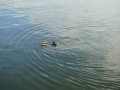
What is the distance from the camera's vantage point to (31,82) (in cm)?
930

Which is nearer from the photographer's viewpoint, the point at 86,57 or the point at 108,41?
the point at 86,57

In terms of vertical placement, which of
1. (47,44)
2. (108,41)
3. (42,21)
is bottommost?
(47,44)

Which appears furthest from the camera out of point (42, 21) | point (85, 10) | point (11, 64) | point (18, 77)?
point (85, 10)

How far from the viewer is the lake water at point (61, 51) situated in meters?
9.25

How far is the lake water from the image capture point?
9.25m

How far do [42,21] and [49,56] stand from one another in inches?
291

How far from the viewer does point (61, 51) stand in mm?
11953

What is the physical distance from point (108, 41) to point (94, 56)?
243cm

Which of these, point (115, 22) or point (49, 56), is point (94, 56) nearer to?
point (49, 56)

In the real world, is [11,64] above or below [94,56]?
below

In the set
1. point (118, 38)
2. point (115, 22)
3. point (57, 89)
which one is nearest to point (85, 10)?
point (115, 22)

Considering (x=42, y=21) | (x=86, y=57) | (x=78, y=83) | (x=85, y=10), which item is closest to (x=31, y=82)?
(x=78, y=83)

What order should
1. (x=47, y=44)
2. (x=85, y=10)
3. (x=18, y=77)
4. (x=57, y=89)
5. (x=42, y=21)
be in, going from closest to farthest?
1. (x=57, y=89)
2. (x=18, y=77)
3. (x=47, y=44)
4. (x=42, y=21)
5. (x=85, y=10)

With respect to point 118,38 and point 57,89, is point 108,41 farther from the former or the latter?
point 57,89
